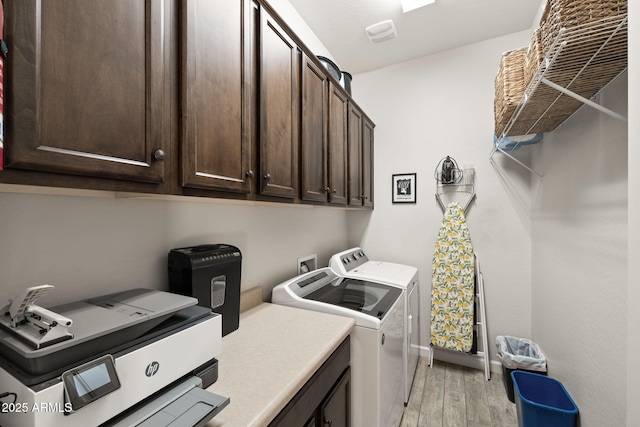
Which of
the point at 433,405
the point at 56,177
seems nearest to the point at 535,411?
the point at 433,405

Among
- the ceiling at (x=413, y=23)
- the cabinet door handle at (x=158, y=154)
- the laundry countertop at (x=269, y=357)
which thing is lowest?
the laundry countertop at (x=269, y=357)

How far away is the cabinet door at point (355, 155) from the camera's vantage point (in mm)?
2273

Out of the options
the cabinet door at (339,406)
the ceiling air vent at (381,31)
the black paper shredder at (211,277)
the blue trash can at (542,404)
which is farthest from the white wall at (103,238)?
the ceiling air vent at (381,31)

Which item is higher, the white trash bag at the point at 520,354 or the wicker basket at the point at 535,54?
the wicker basket at the point at 535,54

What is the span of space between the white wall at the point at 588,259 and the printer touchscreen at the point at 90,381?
172 centimetres

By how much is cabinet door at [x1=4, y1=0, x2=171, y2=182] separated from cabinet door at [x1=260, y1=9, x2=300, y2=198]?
1.51 ft

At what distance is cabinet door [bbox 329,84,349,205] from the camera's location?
1909 mm

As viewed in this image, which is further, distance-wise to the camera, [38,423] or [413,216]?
[413,216]

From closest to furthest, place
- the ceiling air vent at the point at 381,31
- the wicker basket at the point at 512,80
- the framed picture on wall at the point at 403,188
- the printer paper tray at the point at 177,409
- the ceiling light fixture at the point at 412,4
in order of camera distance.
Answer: the printer paper tray at the point at 177,409 < the wicker basket at the point at 512,80 < the ceiling light fixture at the point at 412,4 < the ceiling air vent at the point at 381,31 < the framed picture on wall at the point at 403,188

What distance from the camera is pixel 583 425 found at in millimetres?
1384

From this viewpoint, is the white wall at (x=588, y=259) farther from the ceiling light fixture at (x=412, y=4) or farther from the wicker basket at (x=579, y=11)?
the ceiling light fixture at (x=412, y=4)

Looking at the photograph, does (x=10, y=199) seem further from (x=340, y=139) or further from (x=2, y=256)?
(x=340, y=139)

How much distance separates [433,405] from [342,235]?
163 centimetres

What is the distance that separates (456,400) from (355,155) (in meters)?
2.07
